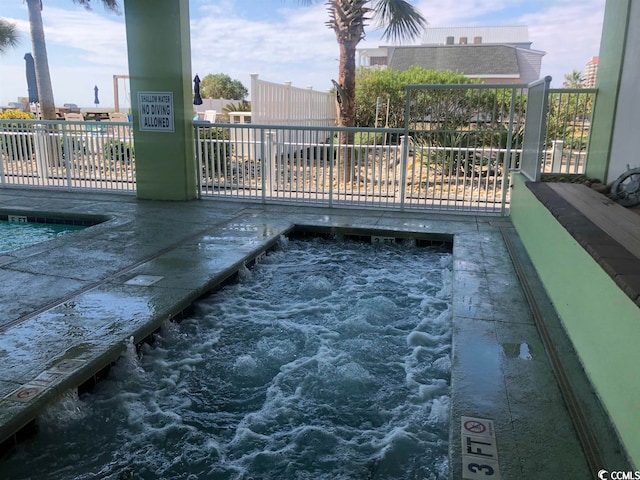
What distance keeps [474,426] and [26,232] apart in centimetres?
645

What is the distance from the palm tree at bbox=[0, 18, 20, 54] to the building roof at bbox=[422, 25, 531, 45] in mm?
32456

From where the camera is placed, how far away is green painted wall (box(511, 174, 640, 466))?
2.00 meters

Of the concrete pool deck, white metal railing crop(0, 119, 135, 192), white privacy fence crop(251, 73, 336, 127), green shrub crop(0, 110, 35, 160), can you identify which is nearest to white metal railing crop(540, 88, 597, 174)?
the concrete pool deck

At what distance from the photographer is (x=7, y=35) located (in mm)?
22406

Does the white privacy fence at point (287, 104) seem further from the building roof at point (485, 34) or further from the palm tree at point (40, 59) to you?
the building roof at point (485, 34)

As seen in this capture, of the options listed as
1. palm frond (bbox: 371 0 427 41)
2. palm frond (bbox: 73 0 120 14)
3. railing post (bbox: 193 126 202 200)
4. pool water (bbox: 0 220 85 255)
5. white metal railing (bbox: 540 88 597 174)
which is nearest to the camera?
pool water (bbox: 0 220 85 255)

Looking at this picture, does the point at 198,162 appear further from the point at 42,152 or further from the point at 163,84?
the point at 42,152

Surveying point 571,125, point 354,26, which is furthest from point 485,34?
point 571,125

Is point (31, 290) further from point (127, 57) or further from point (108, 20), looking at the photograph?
A: point (108, 20)

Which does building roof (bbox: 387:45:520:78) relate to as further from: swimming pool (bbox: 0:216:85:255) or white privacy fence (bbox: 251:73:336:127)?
swimming pool (bbox: 0:216:85:255)

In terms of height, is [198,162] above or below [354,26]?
below

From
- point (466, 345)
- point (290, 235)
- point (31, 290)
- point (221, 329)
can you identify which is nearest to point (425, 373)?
point (466, 345)

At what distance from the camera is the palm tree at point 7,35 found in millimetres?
21877

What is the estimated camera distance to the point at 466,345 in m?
3.07
